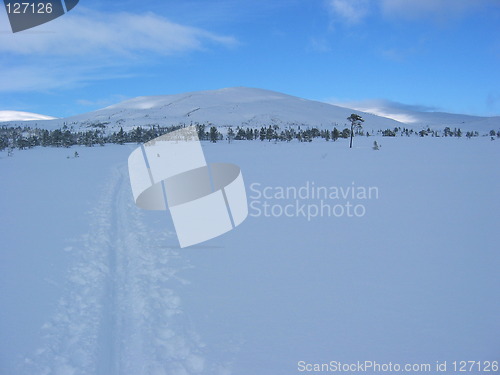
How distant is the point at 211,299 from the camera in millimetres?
5820

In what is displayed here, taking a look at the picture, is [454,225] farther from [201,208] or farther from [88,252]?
[88,252]

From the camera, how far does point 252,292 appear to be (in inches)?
237

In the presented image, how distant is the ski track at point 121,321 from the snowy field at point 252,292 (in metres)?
0.02

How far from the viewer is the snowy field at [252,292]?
444cm

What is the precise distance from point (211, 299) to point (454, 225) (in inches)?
303

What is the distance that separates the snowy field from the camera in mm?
4441

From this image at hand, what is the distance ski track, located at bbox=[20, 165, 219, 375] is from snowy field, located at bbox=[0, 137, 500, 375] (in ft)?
0.07

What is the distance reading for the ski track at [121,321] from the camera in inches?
168

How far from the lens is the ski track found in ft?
14.0

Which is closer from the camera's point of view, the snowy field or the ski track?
the ski track

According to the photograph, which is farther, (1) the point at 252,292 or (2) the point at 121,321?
(1) the point at 252,292

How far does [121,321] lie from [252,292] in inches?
90.7

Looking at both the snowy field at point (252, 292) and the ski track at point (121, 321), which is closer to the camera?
the ski track at point (121, 321)

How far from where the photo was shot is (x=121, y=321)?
16.8 ft
